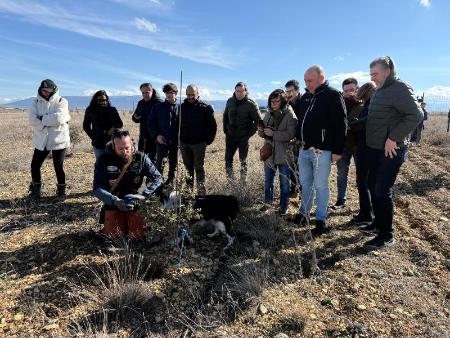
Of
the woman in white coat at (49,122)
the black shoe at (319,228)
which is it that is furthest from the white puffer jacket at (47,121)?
the black shoe at (319,228)

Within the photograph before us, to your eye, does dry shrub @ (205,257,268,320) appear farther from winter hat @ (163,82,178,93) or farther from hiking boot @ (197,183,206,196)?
winter hat @ (163,82,178,93)

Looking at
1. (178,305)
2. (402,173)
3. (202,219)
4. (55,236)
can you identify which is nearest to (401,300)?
(178,305)

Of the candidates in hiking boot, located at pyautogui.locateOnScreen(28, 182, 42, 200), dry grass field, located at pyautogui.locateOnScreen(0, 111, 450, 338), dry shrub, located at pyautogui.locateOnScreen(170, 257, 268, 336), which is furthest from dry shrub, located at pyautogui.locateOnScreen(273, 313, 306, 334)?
hiking boot, located at pyautogui.locateOnScreen(28, 182, 42, 200)

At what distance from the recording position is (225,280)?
11.4 ft

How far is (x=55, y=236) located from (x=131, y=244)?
108cm

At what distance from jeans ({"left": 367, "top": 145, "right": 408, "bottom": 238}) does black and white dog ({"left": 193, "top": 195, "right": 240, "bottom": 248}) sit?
66.1 inches

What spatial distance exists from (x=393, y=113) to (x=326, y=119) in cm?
70

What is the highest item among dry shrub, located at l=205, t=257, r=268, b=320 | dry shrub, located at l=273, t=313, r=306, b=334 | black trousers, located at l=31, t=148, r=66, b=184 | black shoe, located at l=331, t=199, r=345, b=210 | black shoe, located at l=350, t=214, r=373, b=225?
black trousers, located at l=31, t=148, r=66, b=184

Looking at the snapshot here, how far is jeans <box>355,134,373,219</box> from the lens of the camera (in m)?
4.64

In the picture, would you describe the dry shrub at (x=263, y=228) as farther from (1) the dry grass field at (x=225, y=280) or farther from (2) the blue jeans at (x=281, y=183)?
(2) the blue jeans at (x=281, y=183)

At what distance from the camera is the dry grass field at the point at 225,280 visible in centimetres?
286

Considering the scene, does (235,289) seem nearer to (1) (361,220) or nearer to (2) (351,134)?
(1) (361,220)

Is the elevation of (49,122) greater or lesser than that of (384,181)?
greater

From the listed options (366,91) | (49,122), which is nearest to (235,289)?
(366,91)
